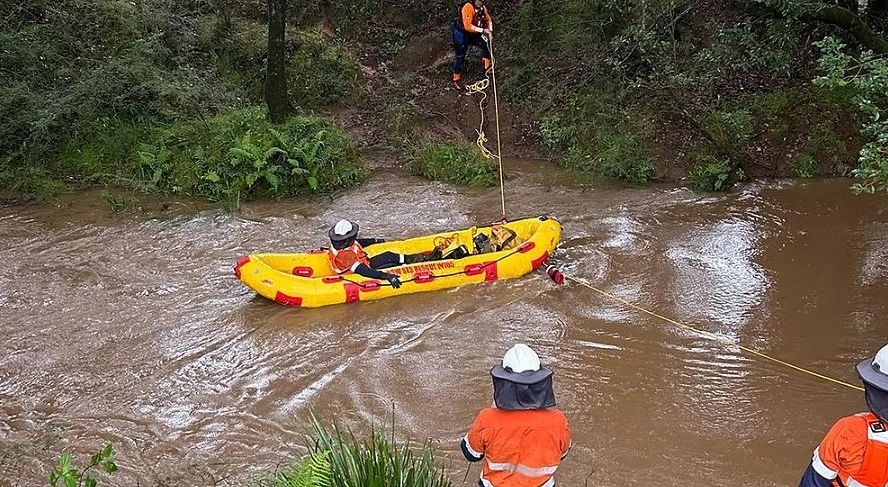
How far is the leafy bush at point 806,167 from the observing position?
1136 cm

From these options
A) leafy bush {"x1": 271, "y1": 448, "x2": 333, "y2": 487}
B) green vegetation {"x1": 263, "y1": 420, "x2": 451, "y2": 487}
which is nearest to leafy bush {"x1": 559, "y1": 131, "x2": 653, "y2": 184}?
green vegetation {"x1": 263, "y1": 420, "x2": 451, "y2": 487}

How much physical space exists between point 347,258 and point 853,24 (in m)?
7.36

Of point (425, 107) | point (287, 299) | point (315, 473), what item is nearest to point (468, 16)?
point (425, 107)

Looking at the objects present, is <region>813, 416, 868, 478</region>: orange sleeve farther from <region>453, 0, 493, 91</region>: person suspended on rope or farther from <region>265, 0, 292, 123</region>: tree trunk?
<region>265, 0, 292, 123</region>: tree trunk

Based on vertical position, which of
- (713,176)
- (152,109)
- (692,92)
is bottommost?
(713,176)

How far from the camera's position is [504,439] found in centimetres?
391

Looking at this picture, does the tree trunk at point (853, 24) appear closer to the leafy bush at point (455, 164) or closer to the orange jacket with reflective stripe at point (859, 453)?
the leafy bush at point (455, 164)

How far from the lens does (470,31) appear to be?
43.3ft

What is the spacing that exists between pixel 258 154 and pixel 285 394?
598 cm

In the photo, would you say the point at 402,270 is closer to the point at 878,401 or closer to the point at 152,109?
the point at 878,401

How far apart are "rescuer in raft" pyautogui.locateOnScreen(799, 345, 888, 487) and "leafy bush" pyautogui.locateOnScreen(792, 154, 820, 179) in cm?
855

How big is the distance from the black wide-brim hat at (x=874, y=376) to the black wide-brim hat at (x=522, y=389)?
1.40 metres

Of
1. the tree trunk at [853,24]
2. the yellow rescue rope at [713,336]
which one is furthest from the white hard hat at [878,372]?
the tree trunk at [853,24]

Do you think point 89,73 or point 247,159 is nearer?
point 247,159
